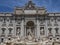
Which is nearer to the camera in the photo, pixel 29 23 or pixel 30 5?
pixel 29 23

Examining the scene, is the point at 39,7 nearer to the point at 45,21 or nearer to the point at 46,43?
the point at 45,21

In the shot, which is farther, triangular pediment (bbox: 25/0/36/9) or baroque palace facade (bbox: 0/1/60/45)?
triangular pediment (bbox: 25/0/36/9)

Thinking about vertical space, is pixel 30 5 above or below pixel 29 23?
above

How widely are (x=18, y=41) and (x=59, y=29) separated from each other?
1378 inches

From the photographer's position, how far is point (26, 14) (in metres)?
67.9

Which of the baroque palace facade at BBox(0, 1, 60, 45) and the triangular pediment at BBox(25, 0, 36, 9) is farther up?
the triangular pediment at BBox(25, 0, 36, 9)

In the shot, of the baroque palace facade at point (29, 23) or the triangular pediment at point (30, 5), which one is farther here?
the triangular pediment at point (30, 5)

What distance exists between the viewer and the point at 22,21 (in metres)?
67.3

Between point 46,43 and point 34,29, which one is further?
point 34,29

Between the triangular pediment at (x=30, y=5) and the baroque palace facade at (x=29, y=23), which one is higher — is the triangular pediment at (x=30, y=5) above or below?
above

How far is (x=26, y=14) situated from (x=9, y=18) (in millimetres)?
5499

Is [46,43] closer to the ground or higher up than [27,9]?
closer to the ground

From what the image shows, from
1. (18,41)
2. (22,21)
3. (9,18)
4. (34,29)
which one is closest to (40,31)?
(34,29)

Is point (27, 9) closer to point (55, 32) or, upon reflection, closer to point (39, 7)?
point (39, 7)
